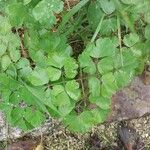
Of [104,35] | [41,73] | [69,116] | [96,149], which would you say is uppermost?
[104,35]

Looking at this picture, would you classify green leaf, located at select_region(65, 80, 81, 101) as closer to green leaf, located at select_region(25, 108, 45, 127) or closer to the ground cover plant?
the ground cover plant

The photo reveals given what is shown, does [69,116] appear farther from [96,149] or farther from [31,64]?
[96,149]

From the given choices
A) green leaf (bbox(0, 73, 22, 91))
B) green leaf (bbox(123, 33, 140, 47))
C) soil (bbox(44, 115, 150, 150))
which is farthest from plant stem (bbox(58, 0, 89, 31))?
soil (bbox(44, 115, 150, 150))

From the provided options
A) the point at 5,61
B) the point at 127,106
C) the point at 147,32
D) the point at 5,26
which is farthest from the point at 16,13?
the point at 127,106

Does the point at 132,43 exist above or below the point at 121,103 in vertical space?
above

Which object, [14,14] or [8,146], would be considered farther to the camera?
[8,146]

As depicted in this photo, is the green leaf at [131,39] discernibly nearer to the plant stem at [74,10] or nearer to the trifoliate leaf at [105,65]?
the trifoliate leaf at [105,65]

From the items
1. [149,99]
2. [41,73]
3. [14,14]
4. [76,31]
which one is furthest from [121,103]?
[14,14]
